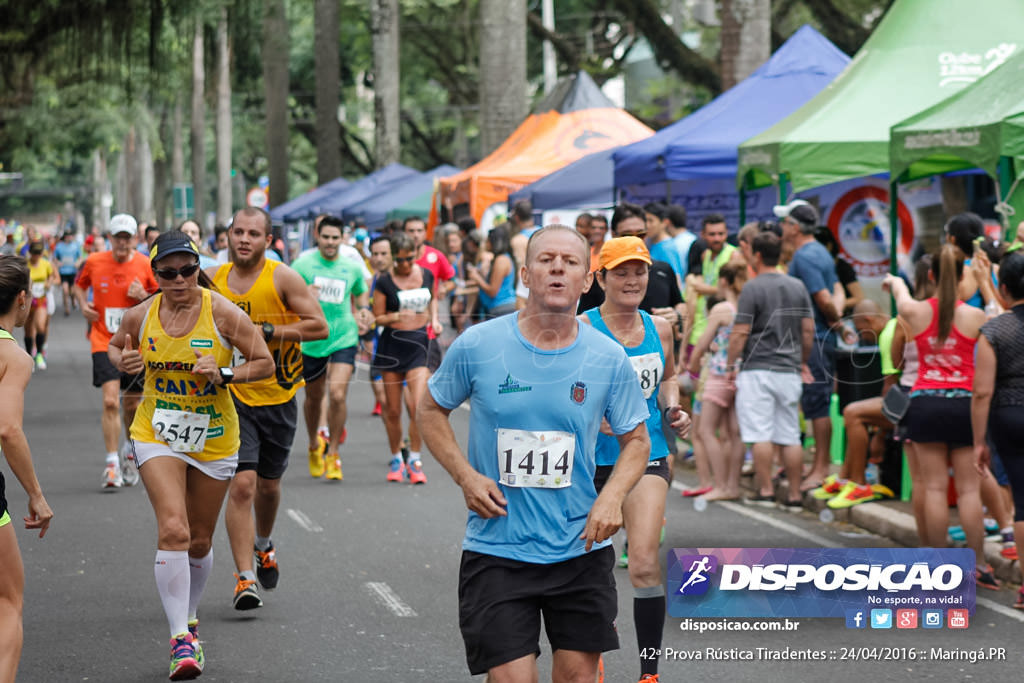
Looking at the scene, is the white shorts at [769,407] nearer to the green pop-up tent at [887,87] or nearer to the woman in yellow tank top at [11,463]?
the green pop-up tent at [887,87]

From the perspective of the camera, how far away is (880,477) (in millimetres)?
10539

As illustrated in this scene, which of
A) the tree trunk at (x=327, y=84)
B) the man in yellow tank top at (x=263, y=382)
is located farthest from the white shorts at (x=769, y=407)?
the tree trunk at (x=327, y=84)

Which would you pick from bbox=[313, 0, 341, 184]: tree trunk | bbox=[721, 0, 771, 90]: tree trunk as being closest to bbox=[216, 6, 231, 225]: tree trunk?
bbox=[313, 0, 341, 184]: tree trunk

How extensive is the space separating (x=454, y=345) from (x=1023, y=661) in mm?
3348

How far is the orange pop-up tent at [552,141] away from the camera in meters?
22.4

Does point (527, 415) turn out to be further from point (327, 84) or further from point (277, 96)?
point (277, 96)

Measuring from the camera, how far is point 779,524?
9.90m

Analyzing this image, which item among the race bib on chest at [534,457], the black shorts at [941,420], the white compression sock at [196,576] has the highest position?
the race bib on chest at [534,457]

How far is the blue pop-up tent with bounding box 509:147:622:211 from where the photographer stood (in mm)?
19984

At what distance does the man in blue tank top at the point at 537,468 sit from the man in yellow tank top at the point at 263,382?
3.08m

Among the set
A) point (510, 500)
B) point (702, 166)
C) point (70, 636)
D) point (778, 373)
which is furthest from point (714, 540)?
point (702, 166)

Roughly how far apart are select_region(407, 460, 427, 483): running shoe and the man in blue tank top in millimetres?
7423

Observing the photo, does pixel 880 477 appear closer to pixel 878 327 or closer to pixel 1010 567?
pixel 878 327

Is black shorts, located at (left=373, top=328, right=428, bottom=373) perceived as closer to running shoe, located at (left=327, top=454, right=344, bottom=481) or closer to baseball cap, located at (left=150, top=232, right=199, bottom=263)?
running shoe, located at (left=327, top=454, right=344, bottom=481)
